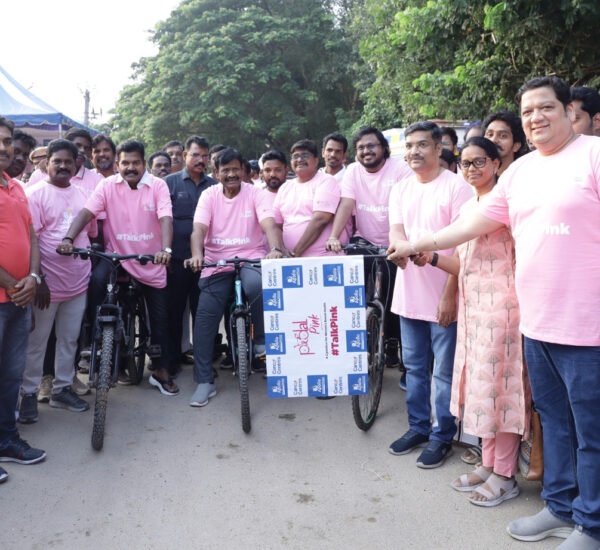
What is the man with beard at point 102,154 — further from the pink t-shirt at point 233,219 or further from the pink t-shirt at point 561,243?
the pink t-shirt at point 561,243

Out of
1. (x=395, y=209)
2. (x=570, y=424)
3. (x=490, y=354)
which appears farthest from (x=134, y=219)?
(x=570, y=424)

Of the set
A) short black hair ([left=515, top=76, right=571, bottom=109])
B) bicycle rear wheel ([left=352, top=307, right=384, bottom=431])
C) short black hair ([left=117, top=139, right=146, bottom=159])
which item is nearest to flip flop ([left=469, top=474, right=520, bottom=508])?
bicycle rear wheel ([left=352, top=307, right=384, bottom=431])

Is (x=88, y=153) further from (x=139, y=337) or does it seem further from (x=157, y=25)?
(x=157, y=25)

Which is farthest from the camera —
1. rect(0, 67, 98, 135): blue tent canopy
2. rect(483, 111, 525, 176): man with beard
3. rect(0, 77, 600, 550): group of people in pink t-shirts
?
rect(0, 67, 98, 135): blue tent canopy

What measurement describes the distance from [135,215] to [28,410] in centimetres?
168

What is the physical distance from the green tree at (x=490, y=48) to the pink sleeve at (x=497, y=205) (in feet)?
14.7

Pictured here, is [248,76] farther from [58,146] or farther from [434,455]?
[434,455]

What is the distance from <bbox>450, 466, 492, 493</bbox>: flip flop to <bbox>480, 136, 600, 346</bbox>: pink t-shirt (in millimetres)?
1054

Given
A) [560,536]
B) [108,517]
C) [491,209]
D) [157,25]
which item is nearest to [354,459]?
[560,536]

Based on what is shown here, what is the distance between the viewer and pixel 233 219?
4.90 meters

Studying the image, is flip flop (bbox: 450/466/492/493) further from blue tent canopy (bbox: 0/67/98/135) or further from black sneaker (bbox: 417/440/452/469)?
blue tent canopy (bbox: 0/67/98/135)

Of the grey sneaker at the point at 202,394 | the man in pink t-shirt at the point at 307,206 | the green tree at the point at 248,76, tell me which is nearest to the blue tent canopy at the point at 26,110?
the man in pink t-shirt at the point at 307,206

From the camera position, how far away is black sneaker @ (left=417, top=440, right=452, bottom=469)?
3.66 metres

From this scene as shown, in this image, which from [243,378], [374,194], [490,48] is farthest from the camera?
[490,48]
